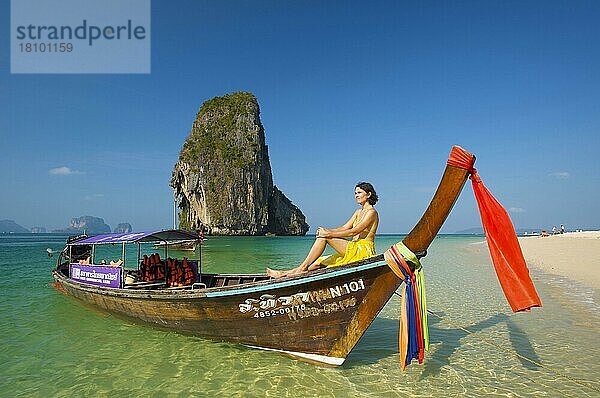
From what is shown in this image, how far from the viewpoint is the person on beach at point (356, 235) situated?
621 cm

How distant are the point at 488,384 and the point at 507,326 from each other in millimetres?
3930

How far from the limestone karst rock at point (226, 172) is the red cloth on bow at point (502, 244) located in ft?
251

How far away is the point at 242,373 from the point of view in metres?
6.30

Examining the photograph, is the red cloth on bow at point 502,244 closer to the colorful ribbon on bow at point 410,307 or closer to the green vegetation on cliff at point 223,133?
the colorful ribbon on bow at point 410,307

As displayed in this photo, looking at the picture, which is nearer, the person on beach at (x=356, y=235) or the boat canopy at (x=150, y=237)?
the person on beach at (x=356, y=235)

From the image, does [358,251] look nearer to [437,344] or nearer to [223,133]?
[437,344]

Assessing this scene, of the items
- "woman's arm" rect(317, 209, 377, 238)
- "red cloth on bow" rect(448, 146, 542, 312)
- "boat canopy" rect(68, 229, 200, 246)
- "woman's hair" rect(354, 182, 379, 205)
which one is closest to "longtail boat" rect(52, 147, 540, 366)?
"red cloth on bow" rect(448, 146, 542, 312)

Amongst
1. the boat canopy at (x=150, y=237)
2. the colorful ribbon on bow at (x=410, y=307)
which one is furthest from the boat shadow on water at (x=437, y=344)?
the boat canopy at (x=150, y=237)

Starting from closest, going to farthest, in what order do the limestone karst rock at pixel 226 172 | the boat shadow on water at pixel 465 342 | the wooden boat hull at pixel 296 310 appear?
the wooden boat hull at pixel 296 310
the boat shadow on water at pixel 465 342
the limestone karst rock at pixel 226 172

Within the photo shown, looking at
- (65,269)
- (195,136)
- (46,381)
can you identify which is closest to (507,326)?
(46,381)

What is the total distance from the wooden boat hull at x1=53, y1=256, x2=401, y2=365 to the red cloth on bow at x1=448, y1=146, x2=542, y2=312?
1.40 m

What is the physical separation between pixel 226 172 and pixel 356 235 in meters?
78.2

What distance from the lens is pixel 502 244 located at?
195 inches

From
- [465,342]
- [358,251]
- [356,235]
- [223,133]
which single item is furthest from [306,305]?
[223,133]
